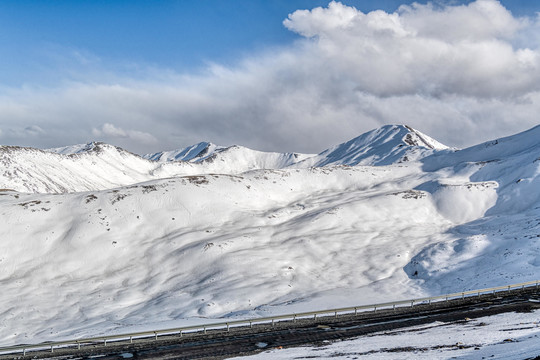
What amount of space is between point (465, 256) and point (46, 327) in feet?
198

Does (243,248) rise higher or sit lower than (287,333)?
higher

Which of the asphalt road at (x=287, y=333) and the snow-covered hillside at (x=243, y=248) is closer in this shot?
the asphalt road at (x=287, y=333)

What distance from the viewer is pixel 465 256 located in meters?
67.2

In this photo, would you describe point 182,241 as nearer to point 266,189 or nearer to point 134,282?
point 134,282

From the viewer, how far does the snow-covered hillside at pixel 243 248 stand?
176ft

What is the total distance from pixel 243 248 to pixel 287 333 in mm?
42992

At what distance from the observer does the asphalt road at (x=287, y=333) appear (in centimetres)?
2758

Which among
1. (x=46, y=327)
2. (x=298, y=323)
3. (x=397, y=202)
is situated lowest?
(x=46, y=327)

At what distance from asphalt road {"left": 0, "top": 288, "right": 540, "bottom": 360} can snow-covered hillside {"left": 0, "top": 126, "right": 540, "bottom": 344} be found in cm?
1055

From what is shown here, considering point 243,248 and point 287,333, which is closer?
point 287,333

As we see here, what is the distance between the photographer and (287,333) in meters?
31.8

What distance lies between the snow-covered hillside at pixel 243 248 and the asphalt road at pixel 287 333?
10554mm

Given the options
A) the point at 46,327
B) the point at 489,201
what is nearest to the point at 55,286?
the point at 46,327

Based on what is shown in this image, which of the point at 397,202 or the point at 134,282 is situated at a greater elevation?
the point at 397,202
